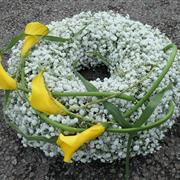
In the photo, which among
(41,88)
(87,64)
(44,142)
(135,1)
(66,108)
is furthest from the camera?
(135,1)

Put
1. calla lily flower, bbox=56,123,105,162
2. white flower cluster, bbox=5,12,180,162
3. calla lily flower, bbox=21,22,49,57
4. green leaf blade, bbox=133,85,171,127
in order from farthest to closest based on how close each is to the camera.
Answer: calla lily flower, bbox=21,22,49,57 → white flower cluster, bbox=5,12,180,162 → green leaf blade, bbox=133,85,171,127 → calla lily flower, bbox=56,123,105,162

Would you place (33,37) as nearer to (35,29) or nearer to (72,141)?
(35,29)

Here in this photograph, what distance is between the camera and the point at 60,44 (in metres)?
2.68

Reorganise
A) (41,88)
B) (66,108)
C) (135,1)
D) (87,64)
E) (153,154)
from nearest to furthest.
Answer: (41,88), (66,108), (153,154), (87,64), (135,1)

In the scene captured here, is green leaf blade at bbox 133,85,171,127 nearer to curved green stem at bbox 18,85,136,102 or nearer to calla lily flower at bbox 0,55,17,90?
curved green stem at bbox 18,85,136,102

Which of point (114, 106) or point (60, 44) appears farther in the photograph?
point (60, 44)

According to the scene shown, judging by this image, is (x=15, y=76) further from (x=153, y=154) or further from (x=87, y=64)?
(x=153, y=154)

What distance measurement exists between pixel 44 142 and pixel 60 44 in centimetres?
57

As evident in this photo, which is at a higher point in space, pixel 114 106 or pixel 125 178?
pixel 114 106

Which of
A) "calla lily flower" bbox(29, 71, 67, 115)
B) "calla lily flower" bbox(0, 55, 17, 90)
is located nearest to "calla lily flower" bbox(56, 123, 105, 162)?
"calla lily flower" bbox(29, 71, 67, 115)

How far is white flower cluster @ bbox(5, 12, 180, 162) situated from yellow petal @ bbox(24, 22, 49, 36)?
11cm

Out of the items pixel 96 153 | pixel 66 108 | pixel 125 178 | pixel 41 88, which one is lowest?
pixel 125 178

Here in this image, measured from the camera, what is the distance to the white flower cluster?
7.67 ft

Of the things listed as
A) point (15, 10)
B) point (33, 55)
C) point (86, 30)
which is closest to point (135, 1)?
point (15, 10)
